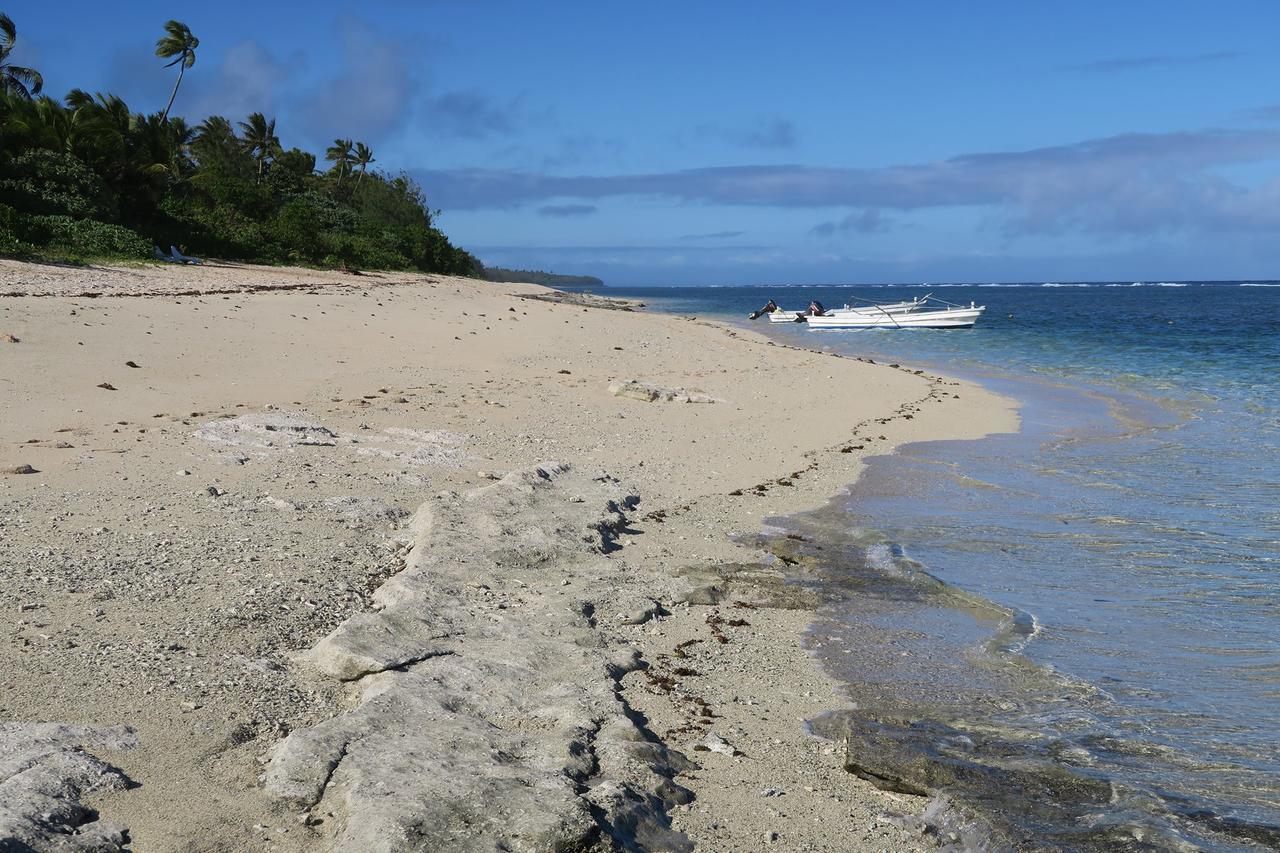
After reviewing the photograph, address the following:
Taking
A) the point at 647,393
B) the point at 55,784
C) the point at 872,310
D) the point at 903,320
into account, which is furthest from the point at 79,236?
the point at 903,320

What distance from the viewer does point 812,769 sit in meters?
4.35

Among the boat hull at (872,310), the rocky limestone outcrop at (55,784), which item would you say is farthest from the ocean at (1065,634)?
the boat hull at (872,310)

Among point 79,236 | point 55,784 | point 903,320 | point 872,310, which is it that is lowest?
point 903,320

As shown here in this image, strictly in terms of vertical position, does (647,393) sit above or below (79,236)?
below

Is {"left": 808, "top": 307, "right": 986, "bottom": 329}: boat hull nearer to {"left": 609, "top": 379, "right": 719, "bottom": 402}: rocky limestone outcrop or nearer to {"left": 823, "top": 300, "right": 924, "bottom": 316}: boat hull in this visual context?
{"left": 823, "top": 300, "right": 924, "bottom": 316}: boat hull

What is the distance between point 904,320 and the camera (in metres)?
46.6

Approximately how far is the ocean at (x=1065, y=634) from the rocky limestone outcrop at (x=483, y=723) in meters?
1.12

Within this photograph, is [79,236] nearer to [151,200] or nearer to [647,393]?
[151,200]

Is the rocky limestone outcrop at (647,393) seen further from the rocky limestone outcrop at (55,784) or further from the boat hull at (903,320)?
the boat hull at (903,320)

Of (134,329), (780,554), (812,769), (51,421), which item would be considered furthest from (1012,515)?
(134,329)

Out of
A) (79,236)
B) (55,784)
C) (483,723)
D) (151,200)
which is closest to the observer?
(55,784)

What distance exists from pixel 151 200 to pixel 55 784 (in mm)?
34382

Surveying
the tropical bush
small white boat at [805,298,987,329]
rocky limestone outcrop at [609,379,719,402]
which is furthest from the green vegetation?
small white boat at [805,298,987,329]

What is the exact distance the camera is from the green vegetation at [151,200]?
87.9ft
